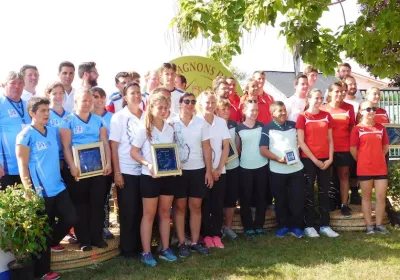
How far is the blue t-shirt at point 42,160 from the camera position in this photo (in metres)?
4.99

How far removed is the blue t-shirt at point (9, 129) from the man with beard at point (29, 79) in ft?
1.51

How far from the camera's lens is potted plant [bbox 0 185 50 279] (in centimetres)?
470

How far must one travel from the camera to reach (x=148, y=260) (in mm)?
5641

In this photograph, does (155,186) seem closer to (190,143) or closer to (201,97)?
(190,143)

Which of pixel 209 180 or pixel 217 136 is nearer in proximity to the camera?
pixel 209 180

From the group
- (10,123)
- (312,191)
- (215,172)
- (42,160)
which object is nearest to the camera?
(42,160)

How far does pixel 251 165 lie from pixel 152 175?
1807 mm

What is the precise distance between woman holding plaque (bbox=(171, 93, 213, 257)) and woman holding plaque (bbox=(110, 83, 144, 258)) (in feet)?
1.61

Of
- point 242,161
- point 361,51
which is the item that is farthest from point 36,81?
point 361,51

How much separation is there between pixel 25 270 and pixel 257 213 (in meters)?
3.31

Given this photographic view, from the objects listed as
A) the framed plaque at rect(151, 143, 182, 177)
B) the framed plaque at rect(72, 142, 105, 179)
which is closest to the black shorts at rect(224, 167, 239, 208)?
the framed plaque at rect(151, 143, 182, 177)

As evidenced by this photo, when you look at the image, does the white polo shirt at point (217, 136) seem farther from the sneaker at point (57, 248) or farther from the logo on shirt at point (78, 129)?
the sneaker at point (57, 248)

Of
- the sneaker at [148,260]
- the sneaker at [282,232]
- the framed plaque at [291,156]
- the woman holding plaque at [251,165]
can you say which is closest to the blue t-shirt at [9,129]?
the sneaker at [148,260]

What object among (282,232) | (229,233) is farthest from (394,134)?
(229,233)
